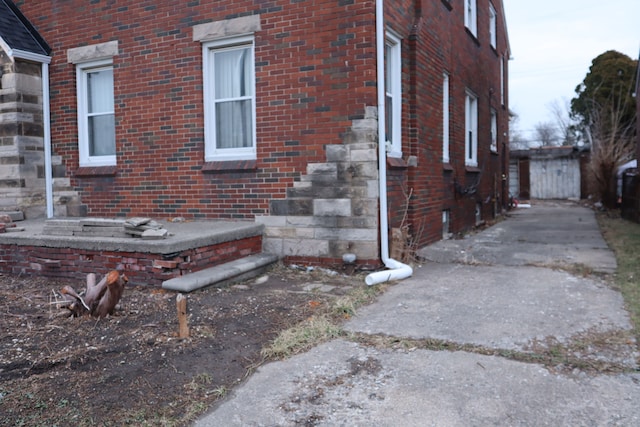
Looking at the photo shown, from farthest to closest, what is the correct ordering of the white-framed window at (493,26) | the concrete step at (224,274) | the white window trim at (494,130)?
the white window trim at (494,130) → the white-framed window at (493,26) → the concrete step at (224,274)

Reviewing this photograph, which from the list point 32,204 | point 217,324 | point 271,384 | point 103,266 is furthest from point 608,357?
point 32,204

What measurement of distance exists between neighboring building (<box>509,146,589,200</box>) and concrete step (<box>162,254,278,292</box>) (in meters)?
23.5

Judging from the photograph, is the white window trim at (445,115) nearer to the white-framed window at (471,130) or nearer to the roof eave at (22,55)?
the white-framed window at (471,130)

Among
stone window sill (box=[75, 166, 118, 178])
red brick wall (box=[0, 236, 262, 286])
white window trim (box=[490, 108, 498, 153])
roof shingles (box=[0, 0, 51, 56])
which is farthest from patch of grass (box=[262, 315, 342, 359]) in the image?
white window trim (box=[490, 108, 498, 153])

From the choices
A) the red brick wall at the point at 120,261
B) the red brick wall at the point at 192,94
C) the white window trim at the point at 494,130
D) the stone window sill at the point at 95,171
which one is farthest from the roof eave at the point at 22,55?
the white window trim at the point at 494,130

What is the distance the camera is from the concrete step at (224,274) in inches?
215

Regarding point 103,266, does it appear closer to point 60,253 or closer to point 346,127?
point 60,253

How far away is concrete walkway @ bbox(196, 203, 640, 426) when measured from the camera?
9.66 feet

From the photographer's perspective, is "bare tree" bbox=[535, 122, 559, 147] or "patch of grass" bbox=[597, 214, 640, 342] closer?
"patch of grass" bbox=[597, 214, 640, 342]

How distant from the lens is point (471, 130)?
1252cm

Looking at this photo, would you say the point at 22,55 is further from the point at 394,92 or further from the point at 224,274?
the point at 394,92

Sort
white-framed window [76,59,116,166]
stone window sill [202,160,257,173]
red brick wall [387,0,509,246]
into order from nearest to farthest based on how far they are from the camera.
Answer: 1. stone window sill [202,160,257,173]
2. red brick wall [387,0,509,246]
3. white-framed window [76,59,116,166]

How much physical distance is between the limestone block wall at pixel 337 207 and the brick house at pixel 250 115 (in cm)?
2

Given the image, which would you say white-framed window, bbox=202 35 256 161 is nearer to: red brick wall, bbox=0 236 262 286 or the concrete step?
red brick wall, bbox=0 236 262 286
